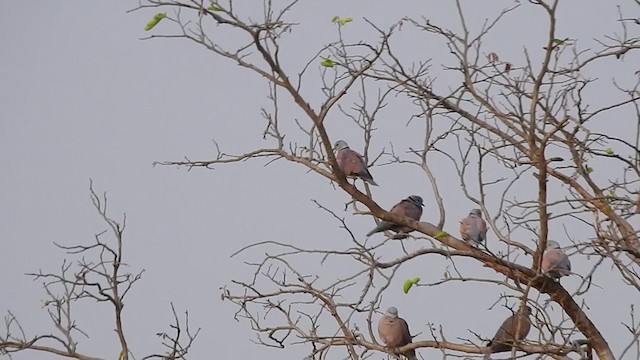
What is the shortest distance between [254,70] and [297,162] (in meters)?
0.57

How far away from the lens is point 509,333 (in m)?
4.41

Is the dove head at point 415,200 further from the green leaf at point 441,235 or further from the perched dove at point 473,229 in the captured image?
the green leaf at point 441,235

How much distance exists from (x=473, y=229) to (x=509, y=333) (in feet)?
1.95

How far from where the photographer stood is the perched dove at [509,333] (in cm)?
395

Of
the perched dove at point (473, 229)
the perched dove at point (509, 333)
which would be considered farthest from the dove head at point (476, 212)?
the perched dove at point (509, 333)

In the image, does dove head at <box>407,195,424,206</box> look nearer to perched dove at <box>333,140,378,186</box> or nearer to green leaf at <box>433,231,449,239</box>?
perched dove at <box>333,140,378,186</box>

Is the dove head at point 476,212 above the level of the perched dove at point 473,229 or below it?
above

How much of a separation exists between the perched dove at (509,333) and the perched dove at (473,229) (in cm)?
42

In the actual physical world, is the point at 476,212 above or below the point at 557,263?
above

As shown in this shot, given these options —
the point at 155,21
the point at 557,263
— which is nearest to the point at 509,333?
the point at 557,263

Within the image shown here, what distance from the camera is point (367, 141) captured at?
14.8ft

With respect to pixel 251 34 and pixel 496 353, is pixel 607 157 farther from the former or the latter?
pixel 251 34

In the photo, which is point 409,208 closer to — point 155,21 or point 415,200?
point 415,200

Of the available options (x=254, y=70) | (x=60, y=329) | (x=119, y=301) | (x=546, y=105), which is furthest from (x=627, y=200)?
(x=60, y=329)
